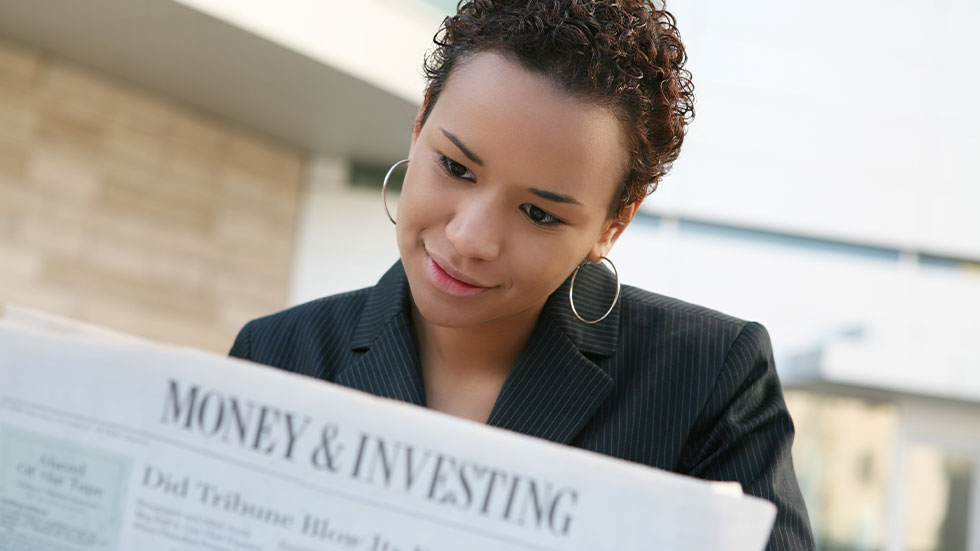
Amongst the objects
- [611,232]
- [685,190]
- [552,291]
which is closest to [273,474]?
[552,291]

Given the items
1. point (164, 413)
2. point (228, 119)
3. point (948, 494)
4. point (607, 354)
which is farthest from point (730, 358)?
point (948, 494)

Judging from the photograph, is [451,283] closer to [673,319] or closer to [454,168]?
[454,168]

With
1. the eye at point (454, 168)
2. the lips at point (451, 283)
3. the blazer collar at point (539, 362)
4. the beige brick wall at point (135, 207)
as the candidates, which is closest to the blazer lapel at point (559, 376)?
the blazer collar at point (539, 362)

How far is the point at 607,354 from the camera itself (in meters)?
1.35

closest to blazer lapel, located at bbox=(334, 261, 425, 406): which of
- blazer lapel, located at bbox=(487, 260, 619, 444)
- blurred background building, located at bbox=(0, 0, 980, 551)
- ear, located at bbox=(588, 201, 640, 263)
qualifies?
blazer lapel, located at bbox=(487, 260, 619, 444)

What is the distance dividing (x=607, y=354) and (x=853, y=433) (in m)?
11.7

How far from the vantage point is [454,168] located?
3.70 feet

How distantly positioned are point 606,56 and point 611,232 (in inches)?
10.6

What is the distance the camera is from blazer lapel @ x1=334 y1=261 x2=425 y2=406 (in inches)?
52.9

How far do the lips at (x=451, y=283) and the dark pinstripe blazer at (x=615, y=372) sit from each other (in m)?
0.21

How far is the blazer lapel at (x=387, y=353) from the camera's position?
134 cm

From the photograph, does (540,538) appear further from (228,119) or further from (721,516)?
(228,119)

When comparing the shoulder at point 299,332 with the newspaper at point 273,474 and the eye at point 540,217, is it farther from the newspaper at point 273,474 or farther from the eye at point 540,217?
the newspaper at point 273,474

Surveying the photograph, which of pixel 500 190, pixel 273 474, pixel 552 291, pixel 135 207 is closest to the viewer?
pixel 273 474
